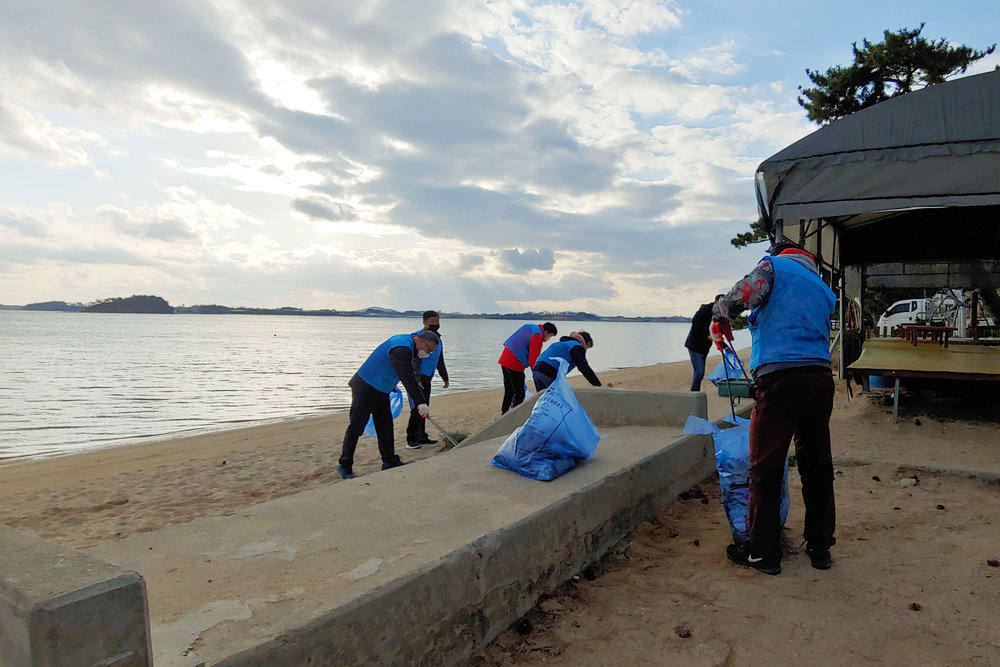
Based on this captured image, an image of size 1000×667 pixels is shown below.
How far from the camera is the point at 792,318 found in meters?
3.09

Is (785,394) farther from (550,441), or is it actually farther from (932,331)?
(932,331)

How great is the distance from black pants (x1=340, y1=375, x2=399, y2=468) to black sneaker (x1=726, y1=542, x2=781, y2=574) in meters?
3.47

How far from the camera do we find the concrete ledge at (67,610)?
4.31ft

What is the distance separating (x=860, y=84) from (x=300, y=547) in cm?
1976

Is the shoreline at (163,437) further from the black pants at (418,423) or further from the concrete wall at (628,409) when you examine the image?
the concrete wall at (628,409)

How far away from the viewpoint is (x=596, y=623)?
2709mm

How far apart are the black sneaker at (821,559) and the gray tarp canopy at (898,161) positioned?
289cm

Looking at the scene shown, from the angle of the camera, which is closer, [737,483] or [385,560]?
[385,560]

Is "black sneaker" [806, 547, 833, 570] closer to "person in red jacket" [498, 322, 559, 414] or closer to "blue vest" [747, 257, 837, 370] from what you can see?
"blue vest" [747, 257, 837, 370]

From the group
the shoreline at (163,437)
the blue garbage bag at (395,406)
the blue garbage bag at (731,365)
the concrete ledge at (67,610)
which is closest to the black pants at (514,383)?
the blue garbage bag at (395,406)

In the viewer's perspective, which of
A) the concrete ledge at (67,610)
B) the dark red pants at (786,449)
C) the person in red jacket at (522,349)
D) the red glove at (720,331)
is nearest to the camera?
the concrete ledge at (67,610)

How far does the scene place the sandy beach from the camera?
2.49 meters

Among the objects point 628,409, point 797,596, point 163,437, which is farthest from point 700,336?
point 163,437

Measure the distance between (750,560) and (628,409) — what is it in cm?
273
